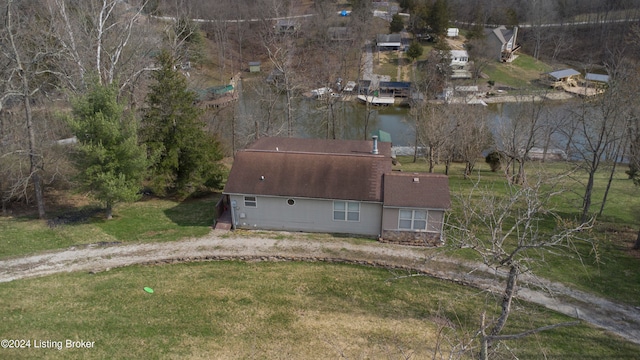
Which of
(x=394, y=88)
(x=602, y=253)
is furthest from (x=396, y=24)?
(x=602, y=253)

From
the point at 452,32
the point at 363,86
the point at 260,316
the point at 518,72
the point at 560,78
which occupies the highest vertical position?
the point at 452,32

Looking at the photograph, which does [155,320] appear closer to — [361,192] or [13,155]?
[361,192]

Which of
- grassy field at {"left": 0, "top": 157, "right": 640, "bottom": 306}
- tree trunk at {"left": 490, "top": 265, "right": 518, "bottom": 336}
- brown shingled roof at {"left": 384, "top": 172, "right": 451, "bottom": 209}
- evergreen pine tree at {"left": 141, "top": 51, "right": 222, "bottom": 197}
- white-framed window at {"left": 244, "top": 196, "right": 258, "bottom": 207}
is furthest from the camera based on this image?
evergreen pine tree at {"left": 141, "top": 51, "right": 222, "bottom": 197}

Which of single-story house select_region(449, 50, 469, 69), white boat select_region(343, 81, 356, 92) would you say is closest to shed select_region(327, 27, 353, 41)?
white boat select_region(343, 81, 356, 92)

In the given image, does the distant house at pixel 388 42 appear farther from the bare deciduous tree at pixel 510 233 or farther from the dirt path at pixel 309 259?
the dirt path at pixel 309 259

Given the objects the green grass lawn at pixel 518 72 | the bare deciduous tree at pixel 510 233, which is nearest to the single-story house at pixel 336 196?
the bare deciduous tree at pixel 510 233

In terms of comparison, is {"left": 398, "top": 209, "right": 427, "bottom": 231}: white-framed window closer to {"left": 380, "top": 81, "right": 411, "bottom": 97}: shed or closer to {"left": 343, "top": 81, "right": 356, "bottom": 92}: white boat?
{"left": 343, "top": 81, "right": 356, "bottom": 92}: white boat

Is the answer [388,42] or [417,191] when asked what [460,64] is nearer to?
[388,42]
